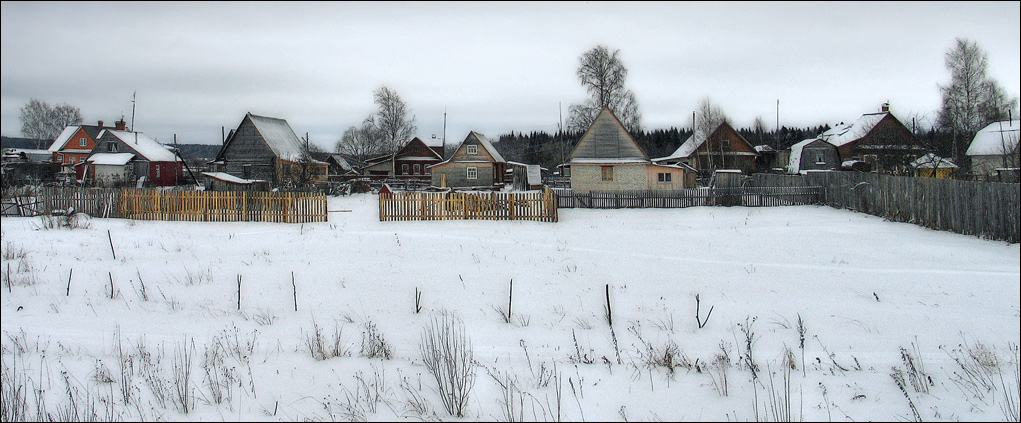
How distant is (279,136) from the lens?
165 ft

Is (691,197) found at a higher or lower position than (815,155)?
lower

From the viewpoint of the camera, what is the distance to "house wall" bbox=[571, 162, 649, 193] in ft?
114

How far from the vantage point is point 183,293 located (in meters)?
11.0

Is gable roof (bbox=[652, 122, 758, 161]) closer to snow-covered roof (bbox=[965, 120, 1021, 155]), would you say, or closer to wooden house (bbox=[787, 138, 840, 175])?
wooden house (bbox=[787, 138, 840, 175])

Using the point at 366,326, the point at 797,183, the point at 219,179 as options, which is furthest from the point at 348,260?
the point at 219,179

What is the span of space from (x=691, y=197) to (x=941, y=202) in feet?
39.8

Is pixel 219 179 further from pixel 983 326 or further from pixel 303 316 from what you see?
pixel 983 326

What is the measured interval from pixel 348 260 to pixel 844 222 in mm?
16278

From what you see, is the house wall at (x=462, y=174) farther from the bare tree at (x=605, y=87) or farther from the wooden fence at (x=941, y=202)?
the wooden fence at (x=941, y=202)

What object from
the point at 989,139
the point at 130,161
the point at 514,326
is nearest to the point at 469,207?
the point at 514,326

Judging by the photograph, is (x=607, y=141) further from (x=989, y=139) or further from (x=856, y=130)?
(x=856, y=130)

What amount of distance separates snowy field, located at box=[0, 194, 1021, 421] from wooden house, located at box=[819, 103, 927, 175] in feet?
67.2

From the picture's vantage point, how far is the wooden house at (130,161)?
47281 millimetres

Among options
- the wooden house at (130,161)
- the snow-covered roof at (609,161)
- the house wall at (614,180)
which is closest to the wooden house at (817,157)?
the house wall at (614,180)
